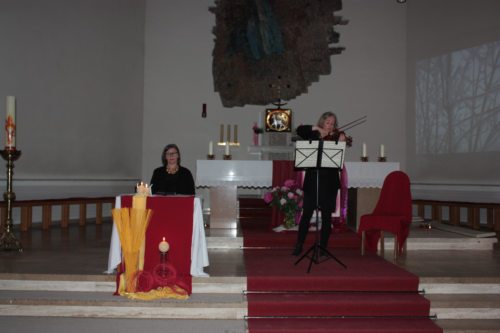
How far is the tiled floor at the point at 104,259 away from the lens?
5258 mm

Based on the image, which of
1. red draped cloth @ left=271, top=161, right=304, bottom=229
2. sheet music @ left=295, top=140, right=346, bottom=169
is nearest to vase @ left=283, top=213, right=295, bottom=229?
red draped cloth @ left=271, top=161, right=304, bottom=229

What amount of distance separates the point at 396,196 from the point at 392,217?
528mm

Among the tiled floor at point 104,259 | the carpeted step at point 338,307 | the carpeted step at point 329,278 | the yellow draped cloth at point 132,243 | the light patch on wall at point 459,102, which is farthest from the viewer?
the light patch on wall at point 459,102

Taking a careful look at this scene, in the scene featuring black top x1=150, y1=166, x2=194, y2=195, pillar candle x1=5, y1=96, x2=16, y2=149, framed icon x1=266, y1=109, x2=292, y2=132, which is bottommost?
black top x1=150, y1=166, x2=194, y2=195

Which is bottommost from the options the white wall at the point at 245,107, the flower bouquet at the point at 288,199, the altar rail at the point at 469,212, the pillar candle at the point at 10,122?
the altar rail at the point at 469,212

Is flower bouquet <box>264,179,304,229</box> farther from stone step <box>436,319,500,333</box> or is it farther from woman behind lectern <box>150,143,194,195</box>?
stone step <box>436,319,500,333</box>

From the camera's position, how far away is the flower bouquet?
24.2 ft

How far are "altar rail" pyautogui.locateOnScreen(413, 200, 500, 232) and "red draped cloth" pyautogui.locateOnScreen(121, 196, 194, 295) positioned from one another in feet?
20.0

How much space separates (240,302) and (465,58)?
780 centimetres

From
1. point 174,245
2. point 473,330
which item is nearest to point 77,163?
point 174,245

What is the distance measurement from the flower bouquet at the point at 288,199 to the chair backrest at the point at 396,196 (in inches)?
46.3

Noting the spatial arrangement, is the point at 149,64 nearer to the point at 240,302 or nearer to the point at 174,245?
the point at 174,245

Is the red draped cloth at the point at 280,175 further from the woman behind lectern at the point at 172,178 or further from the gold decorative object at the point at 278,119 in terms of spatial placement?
the woman behind lectern at the point at 172,178

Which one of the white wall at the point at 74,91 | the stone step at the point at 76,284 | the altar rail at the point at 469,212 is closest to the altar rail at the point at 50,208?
the white wall at the point at 74,91
